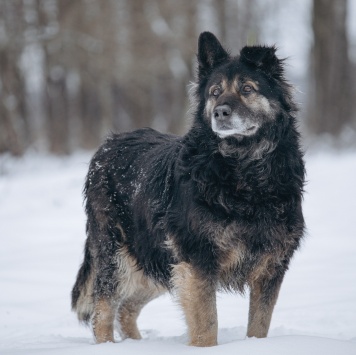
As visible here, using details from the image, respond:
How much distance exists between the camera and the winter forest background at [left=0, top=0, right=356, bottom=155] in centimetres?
2094

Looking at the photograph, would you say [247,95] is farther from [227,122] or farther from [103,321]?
[103,321]

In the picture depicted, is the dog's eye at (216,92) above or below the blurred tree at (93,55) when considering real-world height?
above

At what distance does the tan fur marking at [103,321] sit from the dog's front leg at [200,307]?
123 centimetres

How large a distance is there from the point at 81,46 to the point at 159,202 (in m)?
18.6

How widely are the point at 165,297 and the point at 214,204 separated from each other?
3.35 metres

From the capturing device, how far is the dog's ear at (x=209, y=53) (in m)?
5.28

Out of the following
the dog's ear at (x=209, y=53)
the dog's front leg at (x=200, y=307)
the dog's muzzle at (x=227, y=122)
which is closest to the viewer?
the dog's front leg at (x=200, y=307)

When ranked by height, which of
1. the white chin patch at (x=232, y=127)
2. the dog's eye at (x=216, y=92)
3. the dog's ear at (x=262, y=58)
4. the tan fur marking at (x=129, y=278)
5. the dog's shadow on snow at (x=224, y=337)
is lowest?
the dog's shadow on snow at (x=224, y=337)

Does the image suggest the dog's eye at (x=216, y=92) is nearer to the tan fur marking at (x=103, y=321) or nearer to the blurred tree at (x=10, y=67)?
the tan fur marking at (x=103, y=321)

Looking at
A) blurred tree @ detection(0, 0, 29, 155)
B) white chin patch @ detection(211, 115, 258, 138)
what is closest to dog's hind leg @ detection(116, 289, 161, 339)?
white chin patch @ detection(211, 115, 258, 138)

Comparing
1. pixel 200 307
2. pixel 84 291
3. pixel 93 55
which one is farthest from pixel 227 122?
pixel 93 55

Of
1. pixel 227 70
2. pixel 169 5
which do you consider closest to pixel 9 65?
pixel 169 5

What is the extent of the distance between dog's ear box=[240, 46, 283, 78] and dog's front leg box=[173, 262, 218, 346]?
1.78 metres

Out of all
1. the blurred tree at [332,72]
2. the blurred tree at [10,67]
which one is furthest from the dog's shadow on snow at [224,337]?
the blurred tree at [332,72]
